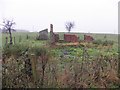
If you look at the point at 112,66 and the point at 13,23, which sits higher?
the point at 13,23

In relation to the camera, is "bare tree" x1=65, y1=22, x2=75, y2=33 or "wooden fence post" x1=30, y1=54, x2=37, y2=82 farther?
"bare tree" x1=65, y1=22, x2=75, y2=33

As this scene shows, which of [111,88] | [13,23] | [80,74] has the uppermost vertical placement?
[13,23]

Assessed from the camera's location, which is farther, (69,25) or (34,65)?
(69,25)

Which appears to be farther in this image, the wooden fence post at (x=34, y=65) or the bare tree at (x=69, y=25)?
the bare tree at (x=69, y=25)

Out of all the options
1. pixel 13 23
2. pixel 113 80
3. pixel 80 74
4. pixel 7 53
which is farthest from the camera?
pixel 13 23

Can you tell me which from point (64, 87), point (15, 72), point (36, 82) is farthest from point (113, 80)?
point (15, 72)

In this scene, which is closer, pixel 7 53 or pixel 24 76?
pixel 24 76

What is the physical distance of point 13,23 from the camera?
2791 cm

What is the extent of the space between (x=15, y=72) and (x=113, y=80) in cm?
262

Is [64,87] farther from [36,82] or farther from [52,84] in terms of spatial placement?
[36,82]

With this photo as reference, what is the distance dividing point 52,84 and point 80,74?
0.78 metres

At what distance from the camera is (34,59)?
5.77m

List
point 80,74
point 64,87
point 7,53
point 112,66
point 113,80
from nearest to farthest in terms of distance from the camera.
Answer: point 64,87, point 80,74, point 113,80, point 112,66, point 7,53

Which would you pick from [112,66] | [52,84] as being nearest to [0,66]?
[52,84]
